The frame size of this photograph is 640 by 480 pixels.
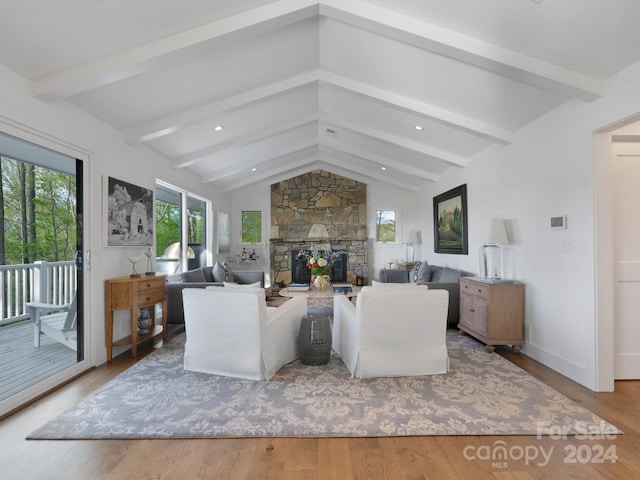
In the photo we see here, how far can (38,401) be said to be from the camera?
272cm

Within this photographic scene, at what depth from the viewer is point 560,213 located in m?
3.33

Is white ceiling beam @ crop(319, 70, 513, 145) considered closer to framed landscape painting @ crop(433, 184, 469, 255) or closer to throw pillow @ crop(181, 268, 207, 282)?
framed landscape painting @ crop(433, 184, 469, 255)

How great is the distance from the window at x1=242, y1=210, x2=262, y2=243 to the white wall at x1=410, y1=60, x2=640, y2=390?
5735mm

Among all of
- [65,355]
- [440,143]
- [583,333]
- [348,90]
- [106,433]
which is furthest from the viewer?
[440,143]

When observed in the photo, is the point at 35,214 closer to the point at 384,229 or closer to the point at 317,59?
the point at 317,59

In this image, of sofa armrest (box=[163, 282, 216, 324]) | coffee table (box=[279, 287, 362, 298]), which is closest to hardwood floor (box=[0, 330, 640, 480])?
sofa armrest (box=[163, 282, 216, 324])

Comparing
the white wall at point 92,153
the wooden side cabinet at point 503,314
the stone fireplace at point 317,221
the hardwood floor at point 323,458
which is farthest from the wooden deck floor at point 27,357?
the stone fireplace at point 317,221

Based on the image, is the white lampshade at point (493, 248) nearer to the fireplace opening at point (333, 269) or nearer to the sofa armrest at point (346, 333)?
the sofa armrest at point (346, 333)

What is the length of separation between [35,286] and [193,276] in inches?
88.8

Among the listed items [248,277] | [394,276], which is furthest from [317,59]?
[394,276]

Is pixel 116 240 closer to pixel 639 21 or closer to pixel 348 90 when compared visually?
pixel 348 90

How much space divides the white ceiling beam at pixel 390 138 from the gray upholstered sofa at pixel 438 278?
1.75 metres

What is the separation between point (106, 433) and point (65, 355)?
1.58 metres

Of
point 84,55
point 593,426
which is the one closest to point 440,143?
point 593,426
